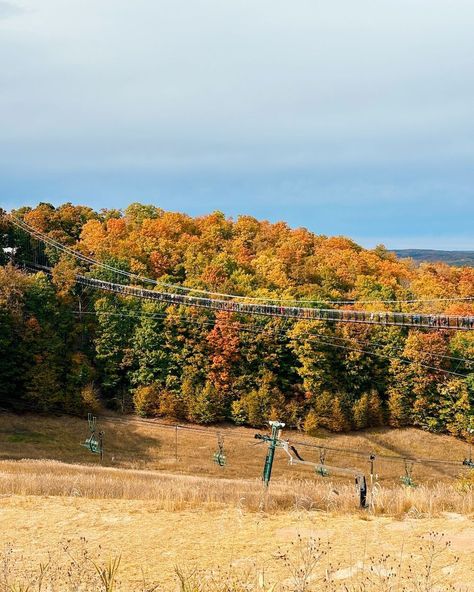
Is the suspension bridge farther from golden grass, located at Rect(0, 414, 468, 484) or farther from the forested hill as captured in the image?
golden grass, located at Rect(0, 414, 468, 484)

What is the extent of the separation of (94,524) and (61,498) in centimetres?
265

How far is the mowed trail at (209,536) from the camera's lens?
1062 centimetres

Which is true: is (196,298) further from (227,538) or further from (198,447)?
(227,538)

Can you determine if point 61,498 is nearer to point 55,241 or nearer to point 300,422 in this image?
point 300,422

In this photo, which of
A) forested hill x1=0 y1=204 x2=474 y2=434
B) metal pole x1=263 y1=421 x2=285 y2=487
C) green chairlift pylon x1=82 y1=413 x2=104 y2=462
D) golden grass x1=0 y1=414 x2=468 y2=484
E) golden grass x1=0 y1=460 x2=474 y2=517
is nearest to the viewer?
golden grass x1=0 y1=460 x2=474 y2=517

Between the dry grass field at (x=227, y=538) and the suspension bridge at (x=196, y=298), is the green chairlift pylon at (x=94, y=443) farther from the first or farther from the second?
the dry grass field at (x=227, y=538)

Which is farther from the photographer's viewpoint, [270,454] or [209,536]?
[270,454]

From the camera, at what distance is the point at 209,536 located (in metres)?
12.3

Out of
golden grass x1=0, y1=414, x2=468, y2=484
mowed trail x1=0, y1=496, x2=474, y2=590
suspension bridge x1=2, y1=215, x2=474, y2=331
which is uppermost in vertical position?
suspension bridge x1=2, y1=215, x2=474, y2=331

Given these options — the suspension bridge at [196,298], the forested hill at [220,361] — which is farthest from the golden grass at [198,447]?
the suspension bridge at [196,298]

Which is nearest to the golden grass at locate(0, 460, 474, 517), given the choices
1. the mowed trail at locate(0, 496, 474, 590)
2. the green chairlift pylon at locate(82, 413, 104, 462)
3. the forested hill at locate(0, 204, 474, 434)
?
the mowed trail at locate(0, 496, 474, 590)

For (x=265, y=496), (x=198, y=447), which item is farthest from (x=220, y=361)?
(x=265, y=496)

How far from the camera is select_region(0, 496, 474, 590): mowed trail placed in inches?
418

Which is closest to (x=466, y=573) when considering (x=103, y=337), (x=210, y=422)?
(x=210, y=422)
